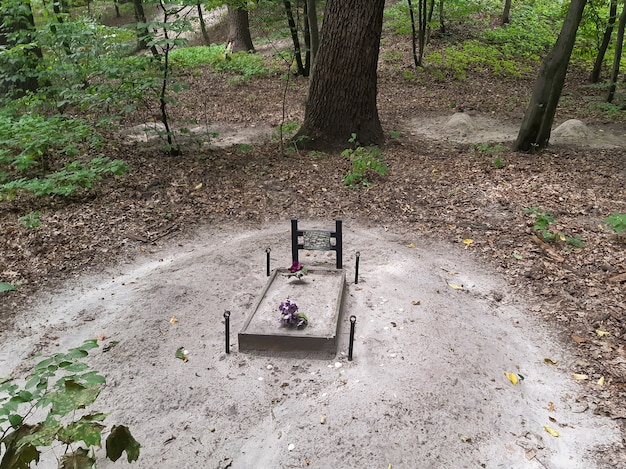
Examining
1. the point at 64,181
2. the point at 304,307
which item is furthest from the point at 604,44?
the point at 64,181

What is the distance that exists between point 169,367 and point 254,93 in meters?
11.4

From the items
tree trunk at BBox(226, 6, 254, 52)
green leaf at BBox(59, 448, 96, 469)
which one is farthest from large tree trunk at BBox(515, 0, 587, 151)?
tree trunk at BBox(226, 6, 254, 52)

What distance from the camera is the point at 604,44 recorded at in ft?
41.0

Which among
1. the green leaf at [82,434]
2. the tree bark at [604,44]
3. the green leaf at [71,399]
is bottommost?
the green leaf at [82,434]

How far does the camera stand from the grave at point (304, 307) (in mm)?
4254

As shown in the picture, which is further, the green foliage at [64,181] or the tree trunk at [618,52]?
the tree trunk at [618,52]

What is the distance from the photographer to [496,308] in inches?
198

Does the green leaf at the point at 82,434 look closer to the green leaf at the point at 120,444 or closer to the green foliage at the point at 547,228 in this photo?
the green leaf at the point at 120,444

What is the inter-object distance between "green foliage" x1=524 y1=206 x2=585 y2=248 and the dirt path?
3.33 ft

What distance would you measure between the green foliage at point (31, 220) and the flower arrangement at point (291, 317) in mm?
4238

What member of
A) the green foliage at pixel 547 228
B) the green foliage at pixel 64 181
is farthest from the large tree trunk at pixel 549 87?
the green foliage at pixel 64 181

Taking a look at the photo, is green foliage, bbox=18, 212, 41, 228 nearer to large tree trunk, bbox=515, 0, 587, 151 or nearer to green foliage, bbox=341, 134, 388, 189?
green foliage, bbox=341, 134, 388, 189

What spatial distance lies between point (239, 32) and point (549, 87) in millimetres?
13830

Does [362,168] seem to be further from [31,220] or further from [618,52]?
[618,52]
